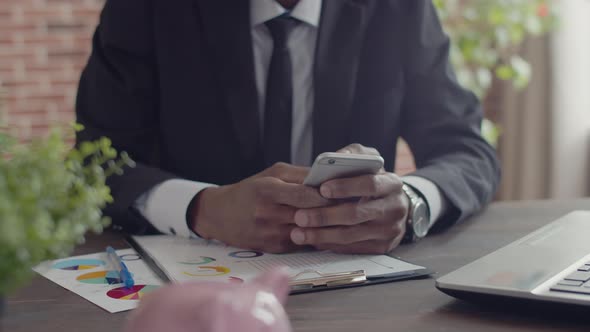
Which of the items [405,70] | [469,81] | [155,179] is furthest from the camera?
[469,81]

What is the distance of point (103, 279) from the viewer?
83 cm

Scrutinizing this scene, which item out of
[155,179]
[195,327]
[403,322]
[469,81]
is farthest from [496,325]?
[469,81]

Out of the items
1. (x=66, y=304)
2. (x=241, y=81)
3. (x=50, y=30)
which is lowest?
(x=66, y=304)

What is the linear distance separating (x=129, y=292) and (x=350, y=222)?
32 cm

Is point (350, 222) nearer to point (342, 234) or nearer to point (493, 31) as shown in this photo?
point (342, 234)

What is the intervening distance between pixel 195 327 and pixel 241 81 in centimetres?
102

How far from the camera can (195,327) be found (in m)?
0.39

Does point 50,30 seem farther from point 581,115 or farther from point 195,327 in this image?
point 195,327

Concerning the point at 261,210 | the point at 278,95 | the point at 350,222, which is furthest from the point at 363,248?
the point at 278,95

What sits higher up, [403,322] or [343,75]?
[343,75]

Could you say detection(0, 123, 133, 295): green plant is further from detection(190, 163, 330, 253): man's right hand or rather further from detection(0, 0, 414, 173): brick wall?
detection(0, 0, 414, 173): brick wall

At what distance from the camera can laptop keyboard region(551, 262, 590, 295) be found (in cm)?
66

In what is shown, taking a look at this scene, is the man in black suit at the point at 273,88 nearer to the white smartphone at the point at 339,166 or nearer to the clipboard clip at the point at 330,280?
the white smartphone at the point at 339,166

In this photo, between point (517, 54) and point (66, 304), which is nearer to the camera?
point (66, 304)
